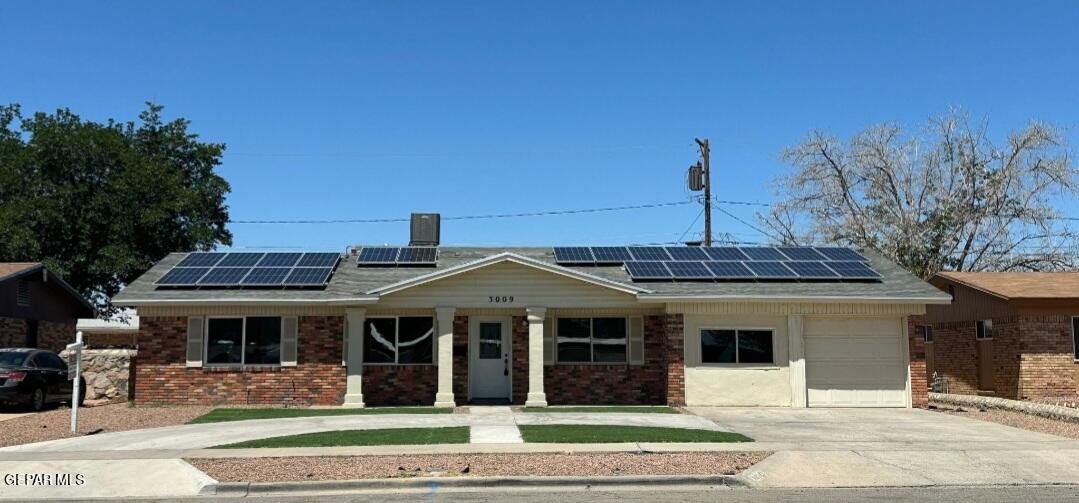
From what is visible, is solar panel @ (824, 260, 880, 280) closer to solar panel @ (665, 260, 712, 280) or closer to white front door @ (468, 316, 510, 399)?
solar panel @ (665, 260, 712, 280)

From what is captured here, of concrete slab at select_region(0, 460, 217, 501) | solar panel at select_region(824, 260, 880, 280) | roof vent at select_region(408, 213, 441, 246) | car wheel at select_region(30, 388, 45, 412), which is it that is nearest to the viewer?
concrete slab at select_region(0, 460, 217, 501)

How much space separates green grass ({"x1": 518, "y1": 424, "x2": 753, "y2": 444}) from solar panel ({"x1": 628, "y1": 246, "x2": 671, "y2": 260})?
8.17 m

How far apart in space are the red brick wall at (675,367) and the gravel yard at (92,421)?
9.96 m

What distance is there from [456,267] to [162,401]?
719 centimetres

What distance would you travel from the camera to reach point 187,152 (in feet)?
135

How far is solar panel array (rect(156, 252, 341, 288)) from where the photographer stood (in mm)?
21797

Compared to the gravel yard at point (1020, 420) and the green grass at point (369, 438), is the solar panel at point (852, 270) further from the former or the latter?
the green grass at point (369, 438)

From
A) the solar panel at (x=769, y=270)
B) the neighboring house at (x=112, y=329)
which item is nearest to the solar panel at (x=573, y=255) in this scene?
the solar panel at (x=769, y=270)

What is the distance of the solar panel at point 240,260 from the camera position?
23.3 m

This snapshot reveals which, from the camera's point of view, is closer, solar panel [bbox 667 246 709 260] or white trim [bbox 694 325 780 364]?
white trim [bbox 694 325 780 364]

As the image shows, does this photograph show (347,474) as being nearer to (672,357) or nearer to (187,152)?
(672,357)

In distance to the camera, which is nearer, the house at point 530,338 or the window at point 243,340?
the house at point 530,338

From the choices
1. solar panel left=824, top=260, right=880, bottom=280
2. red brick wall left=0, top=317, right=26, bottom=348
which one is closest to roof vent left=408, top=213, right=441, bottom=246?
solar panel left=824, top=260, right=880, bottom=280

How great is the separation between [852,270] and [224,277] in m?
14.8
